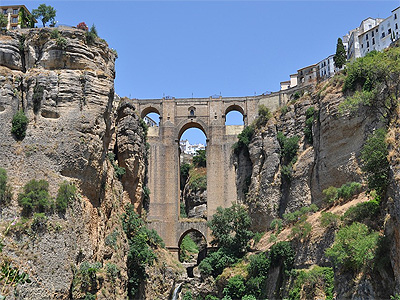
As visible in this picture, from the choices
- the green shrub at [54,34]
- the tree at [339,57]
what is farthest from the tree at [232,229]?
the green shrub at [54,34]

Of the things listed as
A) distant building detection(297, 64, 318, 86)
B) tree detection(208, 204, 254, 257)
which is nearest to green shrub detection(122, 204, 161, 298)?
tree detection(208, 204, 254, 257)

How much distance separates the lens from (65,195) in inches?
1268

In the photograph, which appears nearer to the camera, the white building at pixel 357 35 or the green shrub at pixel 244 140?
the green shrub at pixel 244 140

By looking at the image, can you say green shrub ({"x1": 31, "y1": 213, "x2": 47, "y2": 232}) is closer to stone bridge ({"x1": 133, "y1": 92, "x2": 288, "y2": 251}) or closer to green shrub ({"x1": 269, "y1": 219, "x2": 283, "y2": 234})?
green shrub ({"x1": 269, "y1": 219, "x2": 283, "y2": 234})

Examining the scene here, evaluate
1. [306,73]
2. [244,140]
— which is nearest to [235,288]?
[244,140]

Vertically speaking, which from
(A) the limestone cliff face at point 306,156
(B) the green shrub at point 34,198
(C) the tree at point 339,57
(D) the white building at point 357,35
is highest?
(D) the white building at point 357,35

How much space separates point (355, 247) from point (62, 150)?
18.8 m

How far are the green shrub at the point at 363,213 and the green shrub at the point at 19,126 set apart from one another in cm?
2163

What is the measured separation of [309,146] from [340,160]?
654cm

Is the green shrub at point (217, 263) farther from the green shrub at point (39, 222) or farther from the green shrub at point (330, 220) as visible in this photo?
the green shrub at point (39, 222)

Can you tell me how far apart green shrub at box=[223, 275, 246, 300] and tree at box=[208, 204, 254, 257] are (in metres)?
4.29

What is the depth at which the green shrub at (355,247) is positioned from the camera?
27625mm

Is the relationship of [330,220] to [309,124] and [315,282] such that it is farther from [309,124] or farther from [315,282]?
[309,124]

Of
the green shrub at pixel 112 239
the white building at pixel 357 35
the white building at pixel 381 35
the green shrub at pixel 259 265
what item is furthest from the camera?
the white building at pixel 357 35
